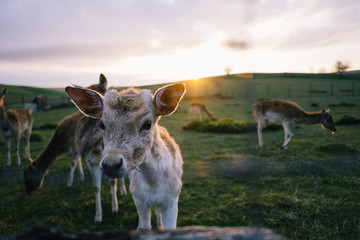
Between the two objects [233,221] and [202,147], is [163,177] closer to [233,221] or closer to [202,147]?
[233,221]

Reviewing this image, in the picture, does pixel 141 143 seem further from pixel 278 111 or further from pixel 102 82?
pixel 278 111

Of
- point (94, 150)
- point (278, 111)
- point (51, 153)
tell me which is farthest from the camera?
point (278, 111)

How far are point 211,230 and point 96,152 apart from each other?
5.32m

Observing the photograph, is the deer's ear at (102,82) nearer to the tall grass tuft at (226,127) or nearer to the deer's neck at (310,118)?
the tall grass tuft at (226,127)

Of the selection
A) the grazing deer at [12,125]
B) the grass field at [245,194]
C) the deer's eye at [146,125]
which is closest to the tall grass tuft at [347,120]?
the grass field at [245,194]

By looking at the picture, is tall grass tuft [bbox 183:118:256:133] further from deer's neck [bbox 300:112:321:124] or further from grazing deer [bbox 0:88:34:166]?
→ grazing deer [bbox 0:88:34:166]

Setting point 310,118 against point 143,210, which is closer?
point 143,210

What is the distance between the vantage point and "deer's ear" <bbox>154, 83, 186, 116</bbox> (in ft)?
9.99

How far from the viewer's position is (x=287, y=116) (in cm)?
1245

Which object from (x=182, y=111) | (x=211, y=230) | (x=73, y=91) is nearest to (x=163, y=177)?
(x=73, y=91)

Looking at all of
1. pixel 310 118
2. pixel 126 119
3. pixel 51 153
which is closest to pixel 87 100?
pixel 126 119

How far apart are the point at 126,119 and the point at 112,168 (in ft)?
2.10

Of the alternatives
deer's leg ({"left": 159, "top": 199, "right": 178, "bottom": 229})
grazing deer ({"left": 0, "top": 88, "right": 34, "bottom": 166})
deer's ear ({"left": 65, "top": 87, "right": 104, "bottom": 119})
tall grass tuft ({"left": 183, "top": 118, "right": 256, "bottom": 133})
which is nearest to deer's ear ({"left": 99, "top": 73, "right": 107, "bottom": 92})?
deer's ear ({"left": 65, "top": 87, "right": 104, "bottom": 119})

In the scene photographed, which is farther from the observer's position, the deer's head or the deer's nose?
the deer's head
